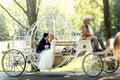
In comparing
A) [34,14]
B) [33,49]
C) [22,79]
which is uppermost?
[34,14]

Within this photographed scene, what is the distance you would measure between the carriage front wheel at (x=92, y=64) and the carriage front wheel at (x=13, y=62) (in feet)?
5.38

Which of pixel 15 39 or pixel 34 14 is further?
pixel 34 14

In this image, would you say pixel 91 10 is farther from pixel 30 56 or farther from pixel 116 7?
pixel 30 56

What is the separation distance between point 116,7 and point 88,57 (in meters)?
8.99

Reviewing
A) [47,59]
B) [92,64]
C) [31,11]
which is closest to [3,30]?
[31,11]

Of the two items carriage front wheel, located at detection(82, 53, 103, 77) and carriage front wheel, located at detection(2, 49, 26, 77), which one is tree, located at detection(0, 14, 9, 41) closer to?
carriage front wheel, located at detection(2, 49, 26, 77)

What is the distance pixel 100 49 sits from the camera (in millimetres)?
10234

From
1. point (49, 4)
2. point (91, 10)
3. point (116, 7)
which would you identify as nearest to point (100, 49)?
point (116, 7)

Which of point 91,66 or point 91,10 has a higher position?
point 91,10

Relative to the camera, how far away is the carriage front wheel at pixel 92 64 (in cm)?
1001

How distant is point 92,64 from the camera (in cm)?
1015

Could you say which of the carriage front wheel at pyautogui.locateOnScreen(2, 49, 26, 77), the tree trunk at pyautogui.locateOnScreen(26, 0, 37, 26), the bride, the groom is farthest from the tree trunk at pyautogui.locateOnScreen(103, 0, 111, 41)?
the carriage front wheel at pyautogui.locateOnScreen(2, 49, 26, 77)

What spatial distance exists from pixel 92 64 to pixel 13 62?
2.20 m

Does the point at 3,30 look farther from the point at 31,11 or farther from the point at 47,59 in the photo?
the point at 47,59
